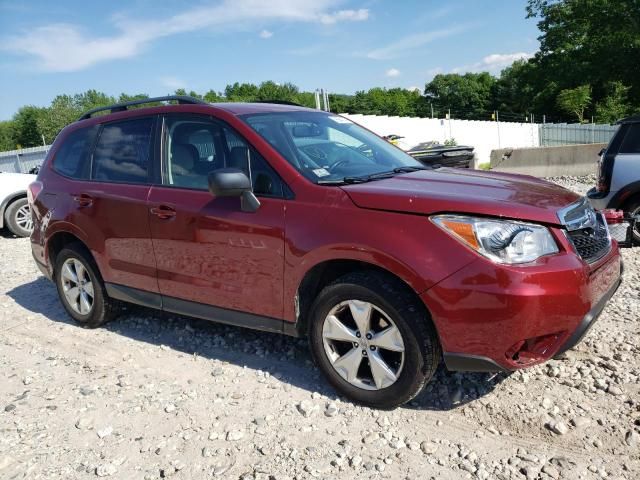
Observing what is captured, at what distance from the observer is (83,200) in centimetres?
452

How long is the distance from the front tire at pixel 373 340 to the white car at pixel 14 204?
8825 millimetres

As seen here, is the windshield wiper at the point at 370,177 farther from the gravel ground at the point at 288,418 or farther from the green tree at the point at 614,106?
the green tree at the point at 614,106

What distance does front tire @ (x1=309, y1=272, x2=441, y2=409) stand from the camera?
2.90 m

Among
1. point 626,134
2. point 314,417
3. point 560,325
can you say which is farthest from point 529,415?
point 626,134

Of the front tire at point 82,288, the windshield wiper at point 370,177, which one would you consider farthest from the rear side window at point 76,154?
the windshield wiper at point 370,177

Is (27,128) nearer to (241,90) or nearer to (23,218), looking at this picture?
(241,90)

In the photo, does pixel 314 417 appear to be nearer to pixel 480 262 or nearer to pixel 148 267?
pixel 480 262

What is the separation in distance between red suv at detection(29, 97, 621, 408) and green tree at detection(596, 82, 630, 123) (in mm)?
52867

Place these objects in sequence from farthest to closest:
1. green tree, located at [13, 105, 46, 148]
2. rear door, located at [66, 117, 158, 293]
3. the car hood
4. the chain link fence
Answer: green tree, located at [13, 105, 46, 148] → the chain link fence → rear door, located at [66, 117, 158, 293] → the car hood

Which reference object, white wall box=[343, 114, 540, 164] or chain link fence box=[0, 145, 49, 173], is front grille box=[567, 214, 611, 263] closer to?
chain link fence box=[0, 145, 49, 173]

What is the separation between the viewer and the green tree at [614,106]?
49.5 m

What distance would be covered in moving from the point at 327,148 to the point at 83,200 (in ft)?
7.15

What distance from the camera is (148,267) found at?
13.5 ft

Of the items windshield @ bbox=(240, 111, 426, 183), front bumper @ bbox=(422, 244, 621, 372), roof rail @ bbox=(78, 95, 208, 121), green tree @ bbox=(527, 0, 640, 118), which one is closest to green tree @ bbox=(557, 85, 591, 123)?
green tree @ bbox=(527, 0, 640, 118)
